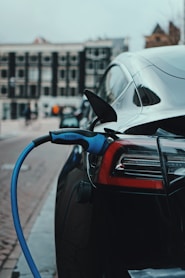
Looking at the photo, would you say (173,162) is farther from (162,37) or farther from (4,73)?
(4,73)

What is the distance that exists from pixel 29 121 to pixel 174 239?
33.3 meters

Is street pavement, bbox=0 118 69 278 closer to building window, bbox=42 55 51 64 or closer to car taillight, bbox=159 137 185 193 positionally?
car taillight, bbox=159 137 185 193

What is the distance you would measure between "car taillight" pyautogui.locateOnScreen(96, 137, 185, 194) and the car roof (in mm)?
600

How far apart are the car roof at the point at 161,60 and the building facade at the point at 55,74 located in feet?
230

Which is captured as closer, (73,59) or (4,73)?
(4,73)

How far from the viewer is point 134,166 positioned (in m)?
1.39

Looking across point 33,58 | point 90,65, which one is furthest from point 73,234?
point 90,65

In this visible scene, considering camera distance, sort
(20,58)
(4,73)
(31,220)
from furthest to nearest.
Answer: (20,58), (4,73), (31,220)

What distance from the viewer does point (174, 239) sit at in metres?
1.33

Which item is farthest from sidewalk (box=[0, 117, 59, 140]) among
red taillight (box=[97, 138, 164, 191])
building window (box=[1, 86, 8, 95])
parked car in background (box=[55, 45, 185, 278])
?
building window (box=[1, 86, 8, 95])

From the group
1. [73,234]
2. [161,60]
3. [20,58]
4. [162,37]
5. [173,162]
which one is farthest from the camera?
[20,58]

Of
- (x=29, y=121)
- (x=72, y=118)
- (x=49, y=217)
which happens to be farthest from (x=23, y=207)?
(x=29, y=121)

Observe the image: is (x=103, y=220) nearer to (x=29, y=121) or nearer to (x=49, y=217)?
(x=49, y=217)

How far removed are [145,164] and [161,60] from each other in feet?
2.88
